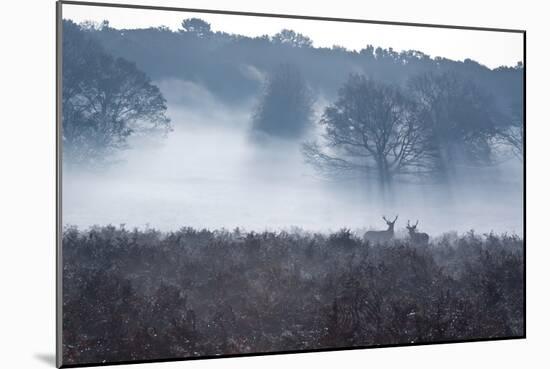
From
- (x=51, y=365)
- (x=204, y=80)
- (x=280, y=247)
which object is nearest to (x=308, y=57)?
(x=204, y=80)

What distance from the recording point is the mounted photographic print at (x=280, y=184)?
663 centimetres

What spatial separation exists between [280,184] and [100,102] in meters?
1.56

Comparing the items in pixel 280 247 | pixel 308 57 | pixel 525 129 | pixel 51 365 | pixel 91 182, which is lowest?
pixel 51 365

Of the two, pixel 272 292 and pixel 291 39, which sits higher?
pixel 291 39

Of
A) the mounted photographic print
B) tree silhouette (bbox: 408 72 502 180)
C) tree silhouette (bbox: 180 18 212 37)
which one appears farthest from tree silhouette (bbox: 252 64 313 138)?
tree silhouette (bbox: 408 72 502 180)

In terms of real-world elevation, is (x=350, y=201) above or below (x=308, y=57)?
below

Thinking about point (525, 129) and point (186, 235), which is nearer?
point (186, 235)

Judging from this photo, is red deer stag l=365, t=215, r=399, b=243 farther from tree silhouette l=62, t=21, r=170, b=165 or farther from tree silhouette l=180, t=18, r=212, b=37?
tree silhouette l=180, t=18, r=212, b=37

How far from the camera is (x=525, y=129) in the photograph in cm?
782

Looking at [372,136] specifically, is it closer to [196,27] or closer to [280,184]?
[280,184]

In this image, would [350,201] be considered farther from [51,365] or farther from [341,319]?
[51,365]

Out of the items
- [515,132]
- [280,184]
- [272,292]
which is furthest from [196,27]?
[515,132]

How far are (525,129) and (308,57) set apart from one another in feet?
6.95

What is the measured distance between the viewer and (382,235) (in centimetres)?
733
